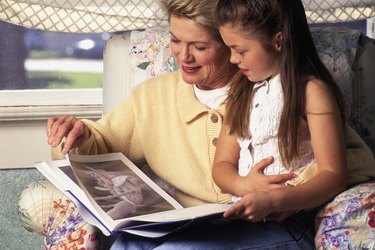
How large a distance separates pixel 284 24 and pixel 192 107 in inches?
13.9

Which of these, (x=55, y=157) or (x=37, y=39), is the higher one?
(x=37, y=39)

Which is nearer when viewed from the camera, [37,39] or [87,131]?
[87,131]

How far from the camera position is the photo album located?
1591 mm

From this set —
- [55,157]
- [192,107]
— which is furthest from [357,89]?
[55,157]

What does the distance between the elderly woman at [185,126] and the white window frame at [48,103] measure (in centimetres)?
71

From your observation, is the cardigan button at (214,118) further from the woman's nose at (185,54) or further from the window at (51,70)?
the window at (51,70)

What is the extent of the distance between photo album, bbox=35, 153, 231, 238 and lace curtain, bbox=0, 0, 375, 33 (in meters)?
0.74

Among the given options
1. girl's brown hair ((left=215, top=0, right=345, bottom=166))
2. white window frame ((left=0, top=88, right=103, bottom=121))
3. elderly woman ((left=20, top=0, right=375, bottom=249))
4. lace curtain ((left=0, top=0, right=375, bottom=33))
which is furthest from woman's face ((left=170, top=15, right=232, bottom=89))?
white window frame ((left=0, top=88, right=103, bottom=121))

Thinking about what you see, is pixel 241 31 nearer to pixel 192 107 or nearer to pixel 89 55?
pixel 192 107

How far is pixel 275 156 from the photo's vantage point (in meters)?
1.80

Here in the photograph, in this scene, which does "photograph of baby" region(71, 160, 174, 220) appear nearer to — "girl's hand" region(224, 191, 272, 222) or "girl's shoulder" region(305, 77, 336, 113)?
"girl's hand" region(224, 191, 272, 222)

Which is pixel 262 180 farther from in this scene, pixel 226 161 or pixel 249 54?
pixel 249 54

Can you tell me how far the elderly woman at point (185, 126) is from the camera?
179 centimetres

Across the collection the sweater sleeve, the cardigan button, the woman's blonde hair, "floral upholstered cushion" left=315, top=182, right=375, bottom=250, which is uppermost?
the woman's blonde hair
